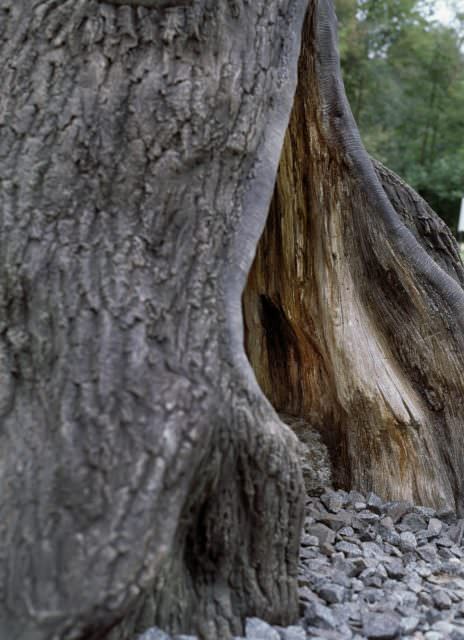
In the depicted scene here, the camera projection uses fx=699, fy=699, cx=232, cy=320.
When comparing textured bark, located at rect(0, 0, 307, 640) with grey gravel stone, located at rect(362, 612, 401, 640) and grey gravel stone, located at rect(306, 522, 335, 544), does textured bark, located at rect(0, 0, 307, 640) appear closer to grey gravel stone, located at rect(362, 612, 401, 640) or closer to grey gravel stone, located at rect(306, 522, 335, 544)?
grey gravel stone, located at rect(362, 612, 401, 640)

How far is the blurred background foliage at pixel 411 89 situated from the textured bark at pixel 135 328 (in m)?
16.3

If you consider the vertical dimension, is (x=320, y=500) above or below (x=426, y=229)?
below

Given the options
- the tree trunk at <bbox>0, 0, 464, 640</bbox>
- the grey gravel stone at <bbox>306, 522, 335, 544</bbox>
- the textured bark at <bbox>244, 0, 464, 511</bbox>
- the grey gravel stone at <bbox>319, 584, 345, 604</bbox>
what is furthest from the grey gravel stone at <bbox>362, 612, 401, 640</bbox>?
the textured bark at <bbox>244, 0, 464, 511</bbox>

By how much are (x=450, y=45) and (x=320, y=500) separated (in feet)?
61.0

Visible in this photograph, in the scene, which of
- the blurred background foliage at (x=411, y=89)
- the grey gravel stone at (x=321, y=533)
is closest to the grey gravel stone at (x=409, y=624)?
the grey gravel stone at (x=321, y=533)

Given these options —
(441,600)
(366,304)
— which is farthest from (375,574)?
(366,304)

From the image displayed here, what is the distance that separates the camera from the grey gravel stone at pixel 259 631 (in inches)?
67.4

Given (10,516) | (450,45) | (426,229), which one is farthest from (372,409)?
(450,45)

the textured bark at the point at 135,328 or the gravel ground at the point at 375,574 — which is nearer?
the textured bark at the point at 135,328

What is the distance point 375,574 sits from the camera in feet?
7.33

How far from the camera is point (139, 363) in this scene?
162 centimetres

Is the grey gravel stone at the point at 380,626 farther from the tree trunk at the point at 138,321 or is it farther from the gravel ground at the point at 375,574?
the tree trunk at the point at 138,321

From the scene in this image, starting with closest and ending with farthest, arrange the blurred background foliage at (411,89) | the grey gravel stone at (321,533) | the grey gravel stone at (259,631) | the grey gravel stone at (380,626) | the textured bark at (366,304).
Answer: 1. the grey gravel stone at (259,631)
2. the grey gravel stone at (380,626)
3. the grey gravel stone at (321,533)
4. the textured bark at (366,304)
5. the blurred background foliage at (411,89)

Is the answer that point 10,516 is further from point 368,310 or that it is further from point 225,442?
point 368,310
